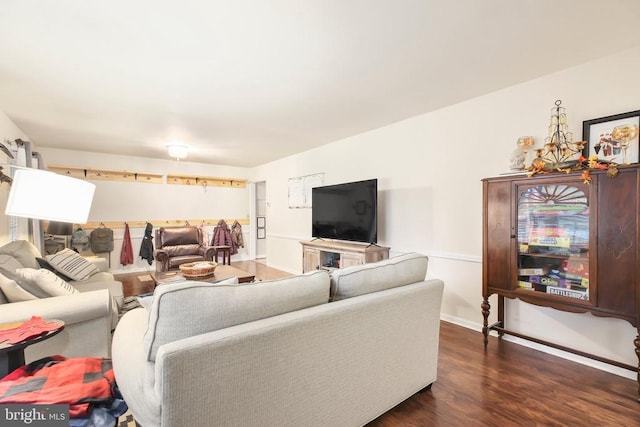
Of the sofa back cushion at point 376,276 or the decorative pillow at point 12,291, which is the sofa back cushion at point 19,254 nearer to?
the decorative pillow at point 12,291

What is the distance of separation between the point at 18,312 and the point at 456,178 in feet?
11.7

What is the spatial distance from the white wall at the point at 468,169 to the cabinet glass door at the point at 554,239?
0.39 m

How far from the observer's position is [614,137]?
79.7 inches

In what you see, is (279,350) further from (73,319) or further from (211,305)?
(73,319)

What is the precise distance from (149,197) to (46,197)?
5.00 meters

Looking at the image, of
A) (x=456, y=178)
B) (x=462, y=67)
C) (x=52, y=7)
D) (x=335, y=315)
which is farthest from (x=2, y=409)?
(x=456, y=178)

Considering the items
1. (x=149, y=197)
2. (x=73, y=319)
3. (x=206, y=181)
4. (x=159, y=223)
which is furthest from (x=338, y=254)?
(x=149, y=197)

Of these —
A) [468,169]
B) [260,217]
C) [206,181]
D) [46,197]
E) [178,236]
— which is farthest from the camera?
[260,217]

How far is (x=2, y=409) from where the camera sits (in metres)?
0.98

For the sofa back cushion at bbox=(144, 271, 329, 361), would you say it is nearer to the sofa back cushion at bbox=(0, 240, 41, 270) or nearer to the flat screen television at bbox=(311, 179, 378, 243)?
the sofa back cushion at bbox=(0, 240, 41, 270)

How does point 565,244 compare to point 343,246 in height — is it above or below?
above

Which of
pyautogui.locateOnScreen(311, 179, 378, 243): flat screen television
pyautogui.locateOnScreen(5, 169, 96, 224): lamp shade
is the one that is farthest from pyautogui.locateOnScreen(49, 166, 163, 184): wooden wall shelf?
pyautogui.locateOnScreen(5, 169, 96, 224): lamp shade

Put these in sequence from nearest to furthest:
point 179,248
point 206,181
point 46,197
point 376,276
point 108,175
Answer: point 46,197 < point 376,276 < point 179,248 < point 108,175 < point 206,181

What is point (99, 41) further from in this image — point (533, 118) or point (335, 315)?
point (533, 118)
